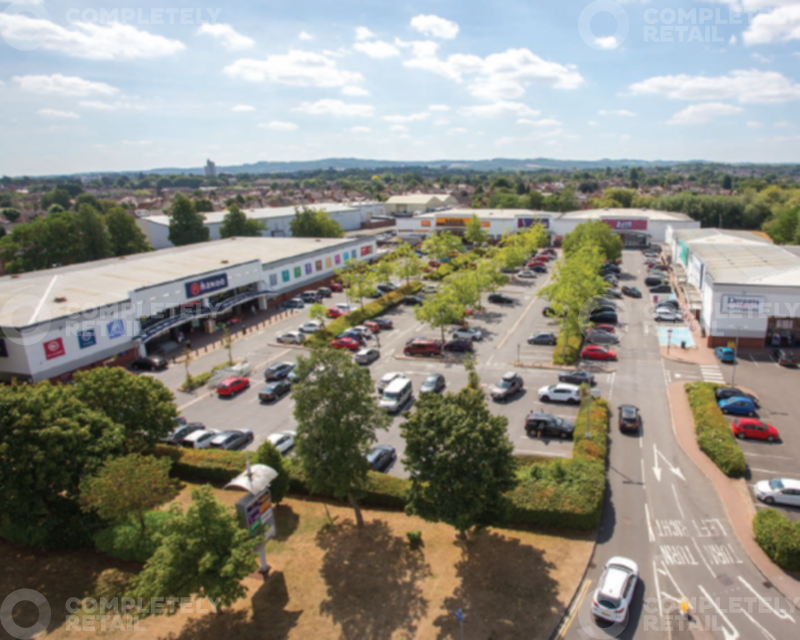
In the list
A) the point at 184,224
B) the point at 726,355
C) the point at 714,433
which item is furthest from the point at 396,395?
the point at 184,224

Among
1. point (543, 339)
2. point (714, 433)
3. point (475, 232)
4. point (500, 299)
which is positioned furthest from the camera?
point (475, 232)

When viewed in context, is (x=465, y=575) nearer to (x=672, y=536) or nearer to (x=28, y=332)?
(x=672, y=536)

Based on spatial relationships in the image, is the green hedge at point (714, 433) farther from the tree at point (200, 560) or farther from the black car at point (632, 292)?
the black car at point (632, 292)

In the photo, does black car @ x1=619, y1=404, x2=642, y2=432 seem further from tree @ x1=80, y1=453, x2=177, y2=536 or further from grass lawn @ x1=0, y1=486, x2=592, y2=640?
tree @ x1=80, y1=453, x2=177, y2=536

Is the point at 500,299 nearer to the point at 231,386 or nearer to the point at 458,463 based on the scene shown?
the point at 231,386

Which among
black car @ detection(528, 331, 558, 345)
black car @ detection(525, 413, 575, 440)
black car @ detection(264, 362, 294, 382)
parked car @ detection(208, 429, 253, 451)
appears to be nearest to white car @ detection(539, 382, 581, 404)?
black car @ detection(525, 413, 575, 440)

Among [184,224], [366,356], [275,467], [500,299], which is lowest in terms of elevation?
[366,356]

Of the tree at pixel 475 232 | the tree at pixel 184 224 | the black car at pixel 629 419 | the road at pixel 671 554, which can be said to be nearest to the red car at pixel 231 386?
the road at pixel 671 554
